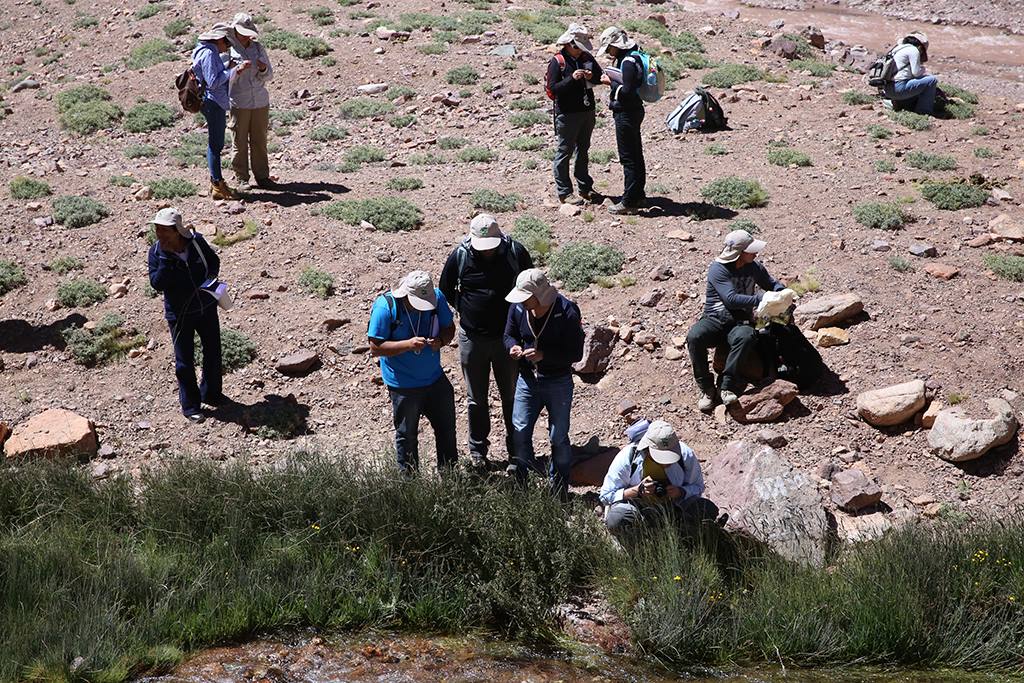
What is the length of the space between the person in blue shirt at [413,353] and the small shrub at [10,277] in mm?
5975

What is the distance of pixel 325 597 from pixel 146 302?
534cm

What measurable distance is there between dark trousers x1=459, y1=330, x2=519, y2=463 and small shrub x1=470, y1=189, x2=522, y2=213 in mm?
4706

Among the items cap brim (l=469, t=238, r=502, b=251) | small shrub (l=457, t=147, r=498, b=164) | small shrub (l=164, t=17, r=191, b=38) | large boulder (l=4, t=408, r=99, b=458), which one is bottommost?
large boulder (l=4, t=408, r=99, b=458)

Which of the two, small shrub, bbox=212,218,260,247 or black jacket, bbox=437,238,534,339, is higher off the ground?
black jacket, bbox=437,238,534,339

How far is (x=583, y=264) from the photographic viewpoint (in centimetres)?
1177

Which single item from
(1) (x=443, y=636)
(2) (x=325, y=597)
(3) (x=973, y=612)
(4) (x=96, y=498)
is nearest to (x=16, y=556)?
(4) (x=96, y=498)

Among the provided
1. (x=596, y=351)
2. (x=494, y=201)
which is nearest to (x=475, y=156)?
(x=494, y=201)

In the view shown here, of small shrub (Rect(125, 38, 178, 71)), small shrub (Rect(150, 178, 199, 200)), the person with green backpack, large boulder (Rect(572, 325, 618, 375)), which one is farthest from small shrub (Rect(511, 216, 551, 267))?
small shrub (Rect(125, 38, 178, 71))

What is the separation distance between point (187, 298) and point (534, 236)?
4437mm

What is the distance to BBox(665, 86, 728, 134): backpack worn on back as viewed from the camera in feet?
52.6

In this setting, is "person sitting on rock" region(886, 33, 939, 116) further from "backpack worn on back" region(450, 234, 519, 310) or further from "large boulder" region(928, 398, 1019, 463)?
"backpack worn on back" region(450, 234, 519, 310)

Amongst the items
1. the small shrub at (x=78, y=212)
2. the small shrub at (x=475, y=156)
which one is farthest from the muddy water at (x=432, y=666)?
the small shrub at (x=475, y=156)

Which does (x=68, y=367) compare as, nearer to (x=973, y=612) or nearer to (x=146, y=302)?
(x=146, y=302)

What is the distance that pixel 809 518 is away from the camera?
7.85 metres
